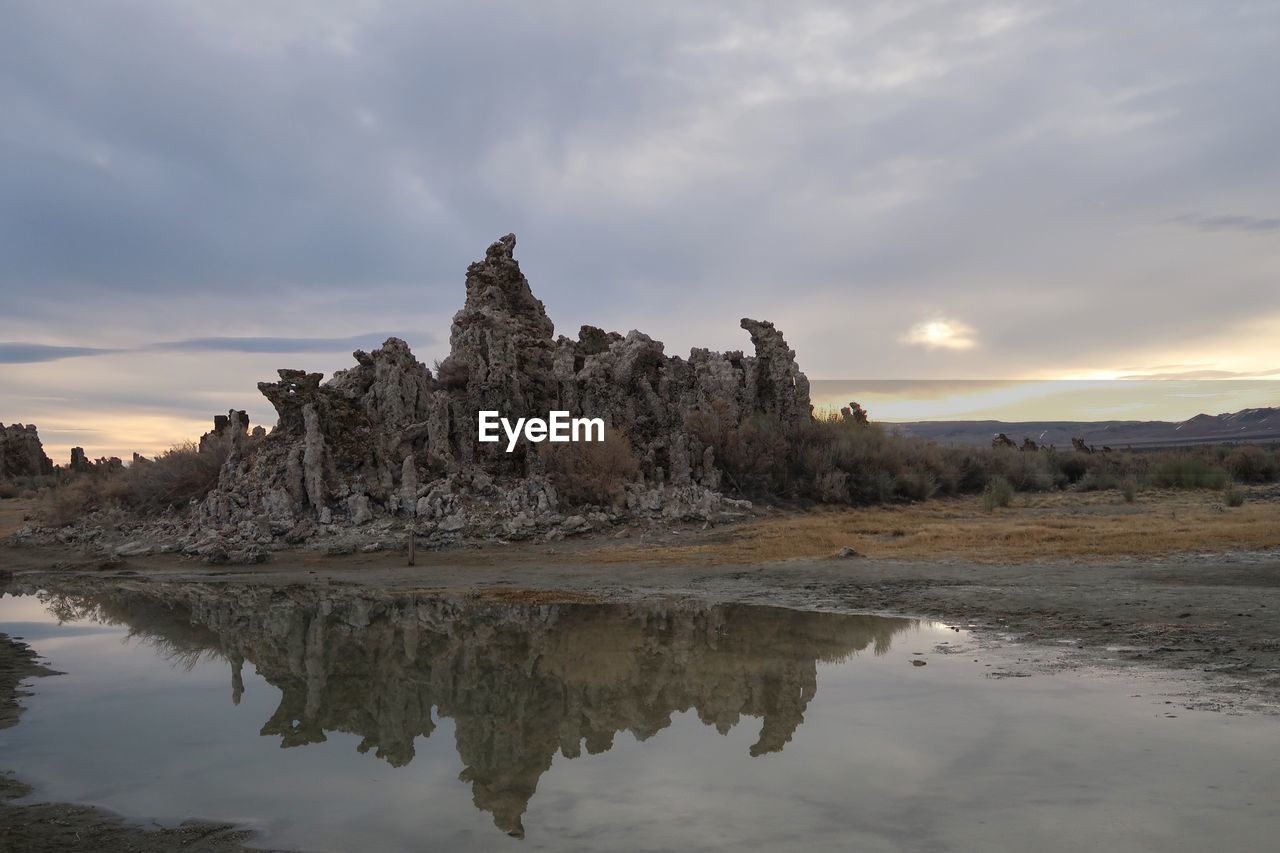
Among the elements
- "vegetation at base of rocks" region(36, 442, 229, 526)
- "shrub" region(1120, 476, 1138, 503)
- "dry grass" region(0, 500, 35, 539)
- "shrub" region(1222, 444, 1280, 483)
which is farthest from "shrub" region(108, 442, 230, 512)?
"shrub" region(1222, 444, 1280, 483)

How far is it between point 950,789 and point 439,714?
4.46 meters

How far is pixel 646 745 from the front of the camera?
727 centimetres

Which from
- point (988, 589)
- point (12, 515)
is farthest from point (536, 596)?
point (12, 515)

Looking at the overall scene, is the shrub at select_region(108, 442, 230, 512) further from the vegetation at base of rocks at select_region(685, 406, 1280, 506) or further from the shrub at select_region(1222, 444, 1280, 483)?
the shrub at select_region(1222, 444, 1280, 483)

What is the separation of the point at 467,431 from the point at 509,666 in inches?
619

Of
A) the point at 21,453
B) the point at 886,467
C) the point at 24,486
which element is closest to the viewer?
the point at 886,467

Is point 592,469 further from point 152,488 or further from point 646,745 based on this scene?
point 646,745

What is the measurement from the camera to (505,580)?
17703 mm

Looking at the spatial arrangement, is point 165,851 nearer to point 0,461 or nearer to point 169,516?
point 169,516

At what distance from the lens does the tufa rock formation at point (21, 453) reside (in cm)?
5706

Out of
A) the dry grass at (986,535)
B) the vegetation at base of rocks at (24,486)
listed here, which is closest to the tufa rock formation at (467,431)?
the dry grass at (986,535)

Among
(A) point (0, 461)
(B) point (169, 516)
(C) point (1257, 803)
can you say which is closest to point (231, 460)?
(B) point (169, 516)

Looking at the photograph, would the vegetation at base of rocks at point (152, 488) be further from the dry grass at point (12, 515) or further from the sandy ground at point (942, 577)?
the sandy ground at point (942, 577)

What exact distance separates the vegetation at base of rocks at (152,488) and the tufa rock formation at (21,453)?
3271 centimetres
